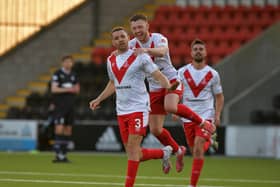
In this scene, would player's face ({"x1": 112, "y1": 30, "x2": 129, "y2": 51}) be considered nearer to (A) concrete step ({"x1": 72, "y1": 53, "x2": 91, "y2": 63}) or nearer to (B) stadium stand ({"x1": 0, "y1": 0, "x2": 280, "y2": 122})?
(B) stadium stand ({"x1": 0, "y1": 0, "x2": 280, "y2": 122})

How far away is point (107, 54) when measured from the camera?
2127 cm

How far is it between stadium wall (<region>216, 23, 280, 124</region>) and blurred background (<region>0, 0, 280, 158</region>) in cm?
2

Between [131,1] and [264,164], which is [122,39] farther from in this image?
[131,1]

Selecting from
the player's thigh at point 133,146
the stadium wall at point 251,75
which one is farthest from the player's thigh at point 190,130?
the stadium wall at point 251,75

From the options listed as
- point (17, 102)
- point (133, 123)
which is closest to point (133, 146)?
point (133, 123)

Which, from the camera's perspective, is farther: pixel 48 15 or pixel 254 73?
pixel 48 15

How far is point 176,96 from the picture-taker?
9906 millimetres

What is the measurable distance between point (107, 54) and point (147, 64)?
12.5m

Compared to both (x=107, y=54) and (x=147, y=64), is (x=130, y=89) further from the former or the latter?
(x=107, y=54)

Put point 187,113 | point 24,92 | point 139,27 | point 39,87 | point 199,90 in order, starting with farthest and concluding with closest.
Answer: point 24,92, point 39,87, point 199,90, point 187,113, point 139,27

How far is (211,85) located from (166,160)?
1313 millimetres

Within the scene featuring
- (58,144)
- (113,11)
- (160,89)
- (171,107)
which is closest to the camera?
(171,107)

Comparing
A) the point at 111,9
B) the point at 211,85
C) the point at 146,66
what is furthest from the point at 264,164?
the point at 111,9

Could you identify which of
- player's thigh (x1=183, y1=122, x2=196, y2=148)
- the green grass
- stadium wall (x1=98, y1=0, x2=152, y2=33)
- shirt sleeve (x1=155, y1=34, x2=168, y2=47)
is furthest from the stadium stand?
shirt sleeve (x1=155, y1=34, x2=168, y2=47)
